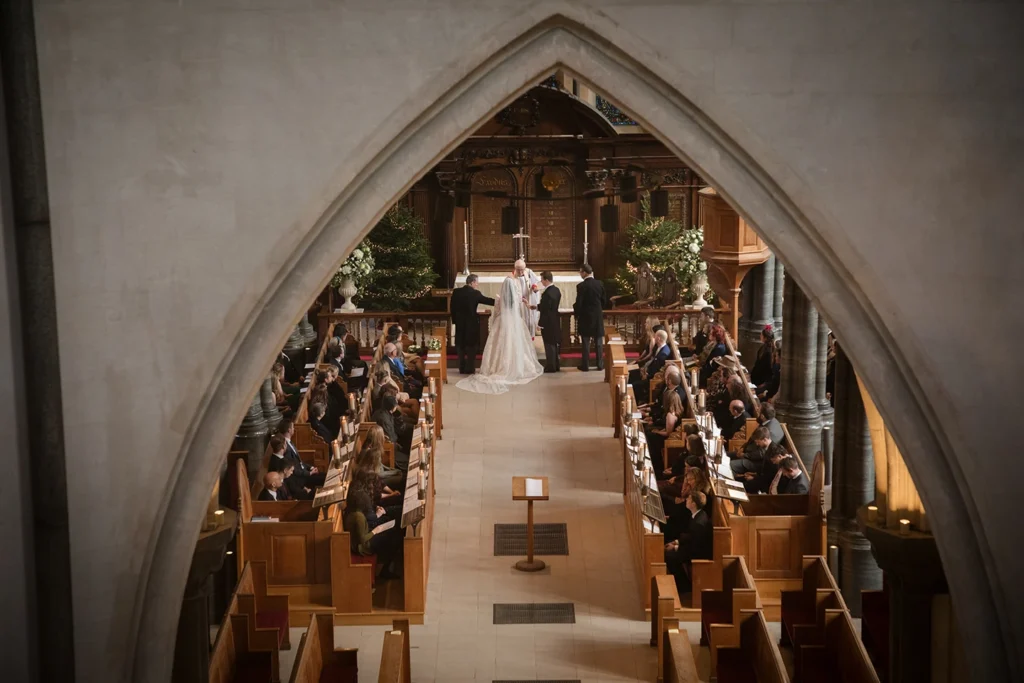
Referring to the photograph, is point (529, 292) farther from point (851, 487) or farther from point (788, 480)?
point (851, 487)

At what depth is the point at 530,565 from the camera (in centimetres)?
1107

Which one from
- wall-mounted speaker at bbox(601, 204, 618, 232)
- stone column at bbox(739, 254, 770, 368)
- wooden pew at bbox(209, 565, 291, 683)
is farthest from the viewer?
stone column at bbox(739, 254, 770, 368)

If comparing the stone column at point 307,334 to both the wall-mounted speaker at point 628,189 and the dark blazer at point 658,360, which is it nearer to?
the dark blazer at point 658,360

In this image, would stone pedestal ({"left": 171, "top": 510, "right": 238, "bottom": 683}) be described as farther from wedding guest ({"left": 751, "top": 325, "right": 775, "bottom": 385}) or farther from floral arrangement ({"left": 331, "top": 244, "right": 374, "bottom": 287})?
floral arrangement ({"left": 331, "top": 244, "right": 374, "bottom": 287})

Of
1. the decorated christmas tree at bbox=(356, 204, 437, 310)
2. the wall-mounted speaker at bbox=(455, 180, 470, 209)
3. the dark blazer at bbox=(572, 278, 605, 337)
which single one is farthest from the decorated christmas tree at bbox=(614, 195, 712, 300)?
the wall-mounted speaker at bbox=(455, 180, 470, 209)

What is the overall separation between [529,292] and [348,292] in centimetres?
313

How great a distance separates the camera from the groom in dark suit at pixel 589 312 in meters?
16.5

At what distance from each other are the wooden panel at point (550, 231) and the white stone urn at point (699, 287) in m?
3.84

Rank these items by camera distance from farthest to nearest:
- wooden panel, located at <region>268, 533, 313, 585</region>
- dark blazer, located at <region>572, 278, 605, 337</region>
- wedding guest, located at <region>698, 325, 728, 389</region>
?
dark blazer, located at <region>572, 278, 605, 337</region> < wedding guest, located at <region>698, 325, 728, 389</region> < wooden panel, located at <region>268, 533, 313, 585</region>

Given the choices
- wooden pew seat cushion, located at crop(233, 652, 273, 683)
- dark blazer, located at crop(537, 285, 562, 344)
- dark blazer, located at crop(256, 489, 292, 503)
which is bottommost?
wooden pew seat cushion, located at crop(233, 652, 273, 683)

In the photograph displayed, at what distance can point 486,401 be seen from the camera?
15.4 metres

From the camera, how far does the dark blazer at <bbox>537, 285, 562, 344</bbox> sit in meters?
16.3

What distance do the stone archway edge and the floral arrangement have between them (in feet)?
→ 46.4

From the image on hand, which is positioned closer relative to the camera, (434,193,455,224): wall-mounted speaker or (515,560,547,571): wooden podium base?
(515,560,547,571): wooden podium base
